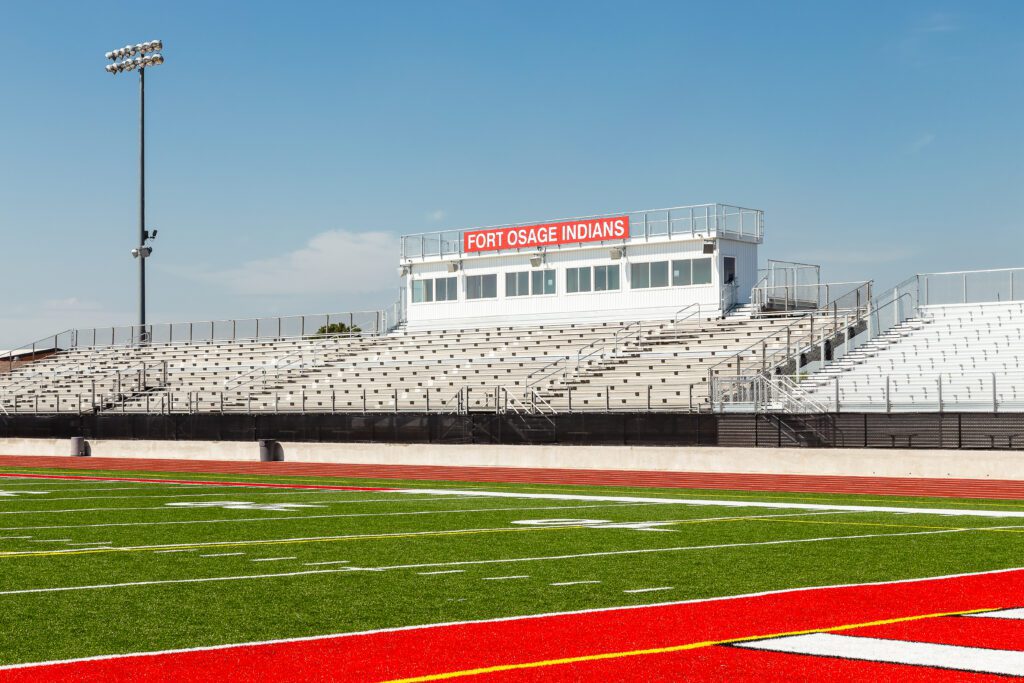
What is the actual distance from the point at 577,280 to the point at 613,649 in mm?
40833

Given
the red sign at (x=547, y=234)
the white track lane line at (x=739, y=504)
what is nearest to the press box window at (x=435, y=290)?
the red sign at (x=547, y=234)

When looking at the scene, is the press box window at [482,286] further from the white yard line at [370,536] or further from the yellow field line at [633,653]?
the yellow field line at [633,653]

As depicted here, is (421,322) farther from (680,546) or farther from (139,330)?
(680,546)

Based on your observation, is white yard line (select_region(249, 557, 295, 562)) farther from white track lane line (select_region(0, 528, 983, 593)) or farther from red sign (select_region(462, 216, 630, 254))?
red sign (select_region(462, 216, 630, 254))

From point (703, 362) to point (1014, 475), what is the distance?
42.2 feet

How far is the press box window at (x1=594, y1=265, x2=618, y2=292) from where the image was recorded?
46.7m

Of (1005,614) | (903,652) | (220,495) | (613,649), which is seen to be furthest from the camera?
(220,495)

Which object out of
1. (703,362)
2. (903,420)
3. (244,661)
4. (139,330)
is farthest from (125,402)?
(244,661)

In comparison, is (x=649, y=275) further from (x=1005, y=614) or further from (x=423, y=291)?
(x=1005, y=614)

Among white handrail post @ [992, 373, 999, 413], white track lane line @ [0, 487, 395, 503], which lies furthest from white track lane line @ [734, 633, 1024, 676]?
white handrail post @ [992, 373, 999, 413]

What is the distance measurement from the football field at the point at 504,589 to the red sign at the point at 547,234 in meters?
29.7

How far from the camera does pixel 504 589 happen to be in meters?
9.43

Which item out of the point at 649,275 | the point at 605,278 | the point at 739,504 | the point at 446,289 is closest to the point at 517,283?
the point at 446,289

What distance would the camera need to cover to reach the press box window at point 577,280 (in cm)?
4738
